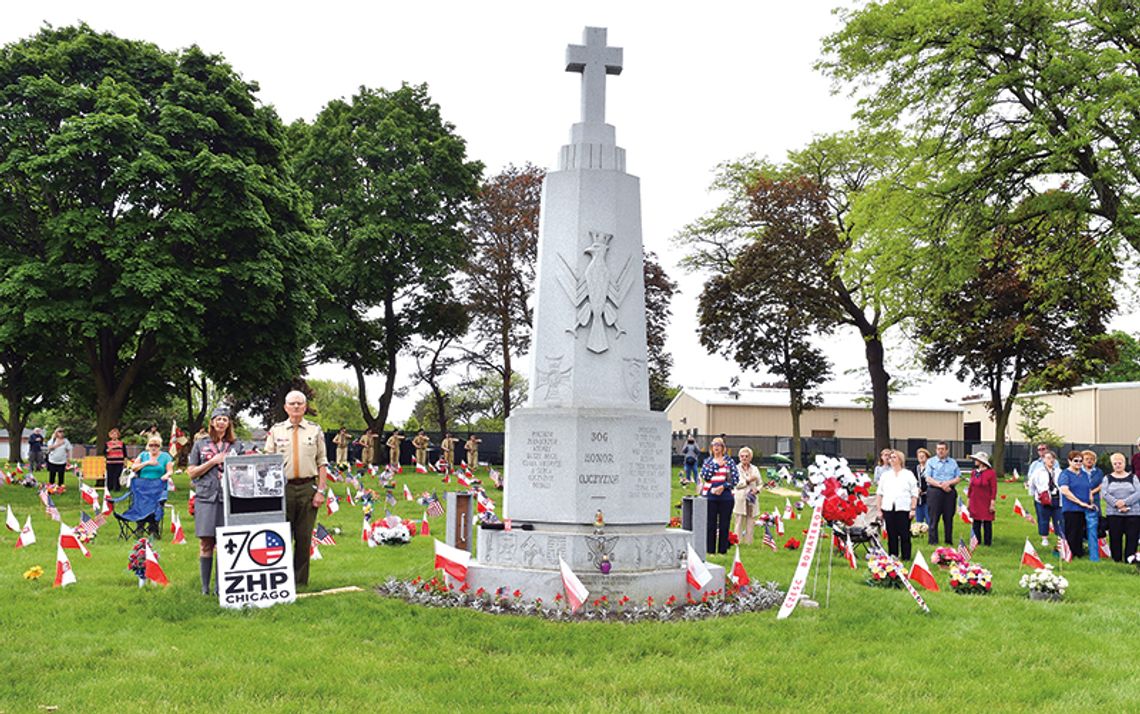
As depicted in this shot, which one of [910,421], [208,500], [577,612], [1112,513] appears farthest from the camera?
[910,421]

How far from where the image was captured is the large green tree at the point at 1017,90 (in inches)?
862

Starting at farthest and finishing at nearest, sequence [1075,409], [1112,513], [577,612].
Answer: [1075,409]
[1112,513]
[577,612]

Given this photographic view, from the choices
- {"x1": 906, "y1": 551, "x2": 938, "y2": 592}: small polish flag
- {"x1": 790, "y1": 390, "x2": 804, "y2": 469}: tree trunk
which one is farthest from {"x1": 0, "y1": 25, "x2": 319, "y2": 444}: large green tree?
{"x1": 790, "y1": 390, "x2": 804, "y2": 469}: tree trunk

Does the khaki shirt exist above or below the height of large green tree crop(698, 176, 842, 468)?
below

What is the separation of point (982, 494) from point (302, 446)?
38.9 ft

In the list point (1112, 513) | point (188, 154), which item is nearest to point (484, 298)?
point (188, 154)

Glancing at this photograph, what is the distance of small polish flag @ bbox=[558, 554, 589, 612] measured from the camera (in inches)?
383

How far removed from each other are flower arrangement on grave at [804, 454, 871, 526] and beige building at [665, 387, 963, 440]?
48872 millimetres

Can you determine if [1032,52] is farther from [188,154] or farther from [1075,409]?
[1075,409]

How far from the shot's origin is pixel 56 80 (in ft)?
90.2

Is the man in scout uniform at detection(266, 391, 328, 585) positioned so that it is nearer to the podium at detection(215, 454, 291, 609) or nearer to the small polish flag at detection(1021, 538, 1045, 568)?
the podium at detection(215, 454, 291, 609)

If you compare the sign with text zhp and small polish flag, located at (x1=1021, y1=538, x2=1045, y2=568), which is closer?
the sign with text zhp

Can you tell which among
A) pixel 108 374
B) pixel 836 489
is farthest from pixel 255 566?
pixel 108 374

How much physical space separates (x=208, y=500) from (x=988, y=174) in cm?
1949
